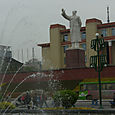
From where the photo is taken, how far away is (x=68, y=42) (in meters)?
43.6

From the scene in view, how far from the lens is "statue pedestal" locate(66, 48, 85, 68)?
23.8 metres

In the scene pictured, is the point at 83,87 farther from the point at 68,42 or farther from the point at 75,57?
the point at 68,42

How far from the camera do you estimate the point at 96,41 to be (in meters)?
16.1

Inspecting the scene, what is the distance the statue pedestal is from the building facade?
14281mm

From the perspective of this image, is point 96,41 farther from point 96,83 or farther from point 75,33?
point 75,33

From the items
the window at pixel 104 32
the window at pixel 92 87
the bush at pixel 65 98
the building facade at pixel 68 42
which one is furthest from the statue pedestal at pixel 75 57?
the window at pixel 104 32

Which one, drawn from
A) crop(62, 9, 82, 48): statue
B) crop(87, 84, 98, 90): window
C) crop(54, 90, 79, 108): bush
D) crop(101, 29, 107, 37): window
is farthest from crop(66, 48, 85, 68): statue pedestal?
crop(101, 29, 107, 37): window

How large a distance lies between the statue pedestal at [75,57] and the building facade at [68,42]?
46.9 ft

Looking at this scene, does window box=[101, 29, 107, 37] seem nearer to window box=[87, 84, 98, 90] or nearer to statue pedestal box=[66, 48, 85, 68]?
statue pedestal box=[66, 48, 85, 68]

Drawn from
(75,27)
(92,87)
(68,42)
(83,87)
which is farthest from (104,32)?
(92,87)

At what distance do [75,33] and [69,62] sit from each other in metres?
2.55

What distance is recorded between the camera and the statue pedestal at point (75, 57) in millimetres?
23781

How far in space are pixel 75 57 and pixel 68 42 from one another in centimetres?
1990

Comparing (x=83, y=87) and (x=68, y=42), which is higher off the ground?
(x=68, y=42)
